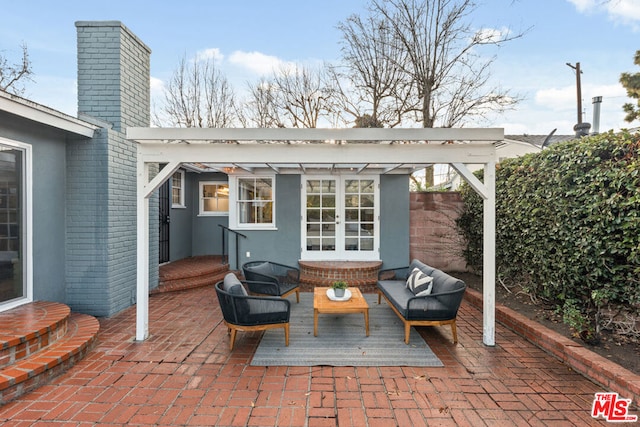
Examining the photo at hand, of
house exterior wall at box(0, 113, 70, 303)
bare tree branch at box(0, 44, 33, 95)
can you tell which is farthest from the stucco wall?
bare tree branch at box(0, 44, 33, 95)

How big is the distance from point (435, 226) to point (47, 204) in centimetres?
744

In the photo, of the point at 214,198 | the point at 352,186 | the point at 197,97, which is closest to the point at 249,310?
the point at 352,186

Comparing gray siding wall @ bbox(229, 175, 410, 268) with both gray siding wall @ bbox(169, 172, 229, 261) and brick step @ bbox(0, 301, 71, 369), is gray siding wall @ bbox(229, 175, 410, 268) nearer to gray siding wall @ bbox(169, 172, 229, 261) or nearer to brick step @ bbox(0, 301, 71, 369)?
gray siding wall @ bbox(169, 172, 229, 261)

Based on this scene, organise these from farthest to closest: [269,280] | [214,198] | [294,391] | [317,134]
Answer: [214,198] → [269,280] → [317,134] → [294,391]

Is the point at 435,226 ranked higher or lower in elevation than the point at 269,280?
higher

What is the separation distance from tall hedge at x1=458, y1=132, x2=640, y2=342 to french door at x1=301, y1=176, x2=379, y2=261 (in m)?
2.92

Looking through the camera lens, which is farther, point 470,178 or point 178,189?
point 178,189

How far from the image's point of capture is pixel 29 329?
2.99m

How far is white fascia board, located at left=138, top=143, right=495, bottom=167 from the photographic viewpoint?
3.56 meters

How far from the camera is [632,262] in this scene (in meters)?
2.97

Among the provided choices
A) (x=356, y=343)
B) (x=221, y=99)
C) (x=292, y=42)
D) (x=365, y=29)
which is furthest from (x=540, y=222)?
(x=221, y=99)

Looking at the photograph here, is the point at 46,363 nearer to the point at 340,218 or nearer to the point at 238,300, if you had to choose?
the point at 238,300

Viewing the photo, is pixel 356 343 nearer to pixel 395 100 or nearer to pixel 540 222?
pixel 540 222

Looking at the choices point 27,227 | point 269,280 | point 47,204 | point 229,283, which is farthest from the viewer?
point 269,280
